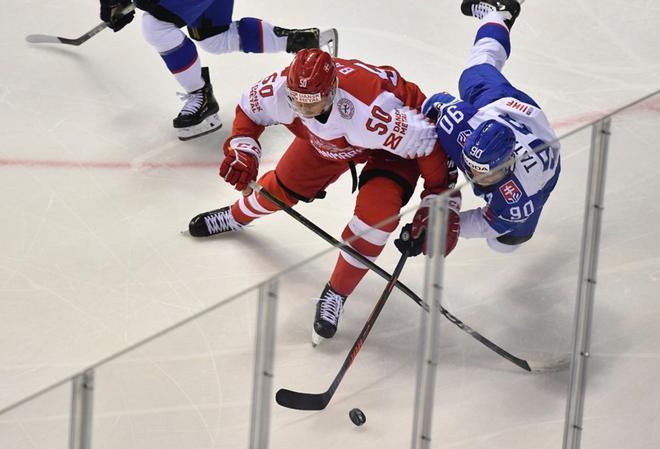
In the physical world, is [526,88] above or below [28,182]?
above

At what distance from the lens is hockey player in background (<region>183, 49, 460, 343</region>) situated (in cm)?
382

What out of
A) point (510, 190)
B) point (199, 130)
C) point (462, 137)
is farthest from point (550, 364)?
point (199, 130)

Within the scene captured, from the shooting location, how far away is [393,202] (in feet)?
12.8

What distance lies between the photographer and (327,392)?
2.80m

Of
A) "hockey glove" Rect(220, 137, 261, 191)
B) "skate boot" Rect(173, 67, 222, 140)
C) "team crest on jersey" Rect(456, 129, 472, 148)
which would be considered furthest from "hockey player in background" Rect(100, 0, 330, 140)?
"team crest on jersey" Rect(456, 129, 472, 148)

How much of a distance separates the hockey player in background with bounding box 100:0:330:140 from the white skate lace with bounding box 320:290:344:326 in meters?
2.07

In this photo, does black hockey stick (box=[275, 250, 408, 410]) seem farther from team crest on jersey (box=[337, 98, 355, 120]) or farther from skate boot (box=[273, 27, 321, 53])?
skate boot (box=[273, 27, 321, 53])

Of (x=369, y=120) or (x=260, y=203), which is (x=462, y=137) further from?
(x=260, y=203)

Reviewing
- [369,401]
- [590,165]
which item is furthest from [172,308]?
[590,165]

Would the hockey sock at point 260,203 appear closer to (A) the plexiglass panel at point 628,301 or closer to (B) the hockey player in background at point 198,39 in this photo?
(B) the hockey player in background at point 198,39

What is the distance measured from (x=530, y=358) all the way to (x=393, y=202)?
3.34 feet

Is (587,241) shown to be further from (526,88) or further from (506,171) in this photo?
(526,88)

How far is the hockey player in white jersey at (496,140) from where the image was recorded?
2805 millimetres

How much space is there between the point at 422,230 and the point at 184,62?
2408 millimetres
